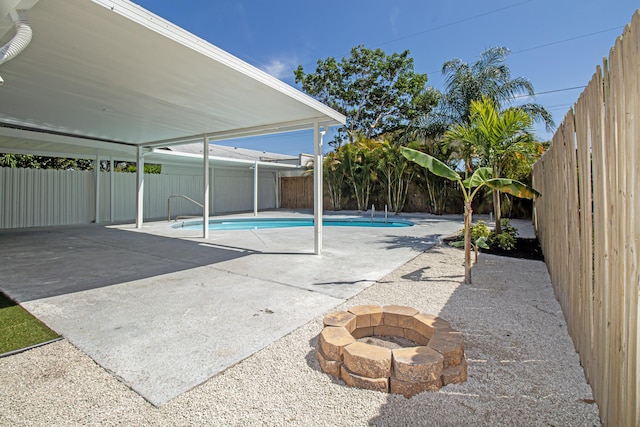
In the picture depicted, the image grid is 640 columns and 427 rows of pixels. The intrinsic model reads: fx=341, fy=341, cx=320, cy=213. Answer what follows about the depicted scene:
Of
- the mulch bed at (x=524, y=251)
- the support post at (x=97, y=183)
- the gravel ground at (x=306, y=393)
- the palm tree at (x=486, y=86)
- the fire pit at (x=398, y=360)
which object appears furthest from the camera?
the palm tree at (x=486, y=86)

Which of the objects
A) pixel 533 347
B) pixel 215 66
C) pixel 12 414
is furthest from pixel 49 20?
pixel 533 347

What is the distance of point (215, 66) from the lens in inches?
171

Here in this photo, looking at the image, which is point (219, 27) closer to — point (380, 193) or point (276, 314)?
point (380, 193)

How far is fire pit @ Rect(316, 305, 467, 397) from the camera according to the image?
7.54 feet

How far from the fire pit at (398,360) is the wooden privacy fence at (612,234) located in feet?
2.83

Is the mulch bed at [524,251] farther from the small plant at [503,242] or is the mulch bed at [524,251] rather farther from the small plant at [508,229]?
the small plant at [508,229]

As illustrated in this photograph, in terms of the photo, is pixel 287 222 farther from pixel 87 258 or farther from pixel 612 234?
pixel 612 234

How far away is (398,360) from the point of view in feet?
7.66

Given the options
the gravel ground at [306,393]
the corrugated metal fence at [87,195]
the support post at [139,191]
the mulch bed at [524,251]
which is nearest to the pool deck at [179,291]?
the gravel ground at [306,393]

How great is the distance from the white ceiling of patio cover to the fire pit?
3366 mm

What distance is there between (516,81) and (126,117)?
570 inches

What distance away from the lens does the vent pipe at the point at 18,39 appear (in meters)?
2.82

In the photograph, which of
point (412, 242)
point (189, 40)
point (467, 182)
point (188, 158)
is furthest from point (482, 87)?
point (189, 40)

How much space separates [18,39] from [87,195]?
12461mm
